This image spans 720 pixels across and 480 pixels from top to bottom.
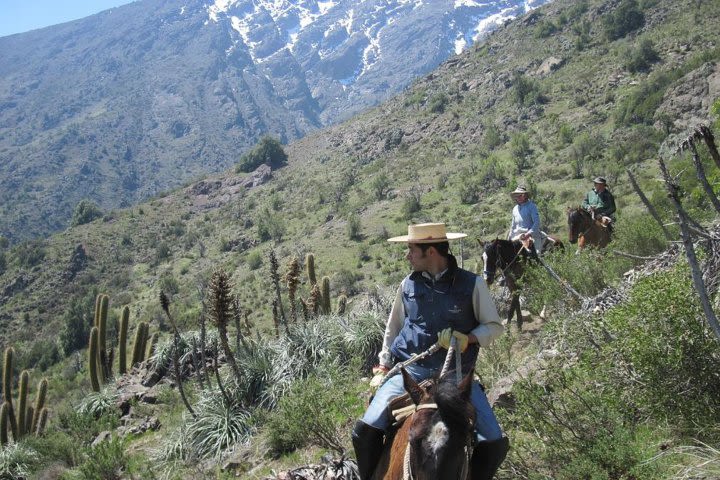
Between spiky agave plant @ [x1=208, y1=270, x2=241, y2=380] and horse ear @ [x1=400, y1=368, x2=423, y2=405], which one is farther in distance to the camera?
spiky agave plant @ [x1=208, y1=270, x2=241, y2=380]

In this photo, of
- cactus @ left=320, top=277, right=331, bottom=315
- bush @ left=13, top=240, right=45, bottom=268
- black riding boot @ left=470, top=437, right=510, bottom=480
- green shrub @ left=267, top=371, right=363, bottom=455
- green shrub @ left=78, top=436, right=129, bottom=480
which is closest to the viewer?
black riding boot @ left=470, top=437, right=510, bottom=480

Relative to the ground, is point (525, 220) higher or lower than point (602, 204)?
higher

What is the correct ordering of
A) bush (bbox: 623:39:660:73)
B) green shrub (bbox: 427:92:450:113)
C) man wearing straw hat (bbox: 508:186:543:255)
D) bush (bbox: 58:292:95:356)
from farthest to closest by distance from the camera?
1. green shrub (bbox: 427:92:450:113)
2. bush (bbox: 623:39:660:73)
3. bush (bbox: 58:292:95:356)
4. man wearing straw hat (bbox: 508:186:543:255)

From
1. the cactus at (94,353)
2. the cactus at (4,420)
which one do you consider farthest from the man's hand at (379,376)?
the cactus at (4,420)

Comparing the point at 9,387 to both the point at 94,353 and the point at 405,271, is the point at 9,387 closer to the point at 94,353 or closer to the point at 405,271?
the point at 94,353

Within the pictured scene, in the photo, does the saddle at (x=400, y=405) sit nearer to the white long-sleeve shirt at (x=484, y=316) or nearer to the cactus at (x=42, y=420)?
the white long-sleeve shirt at (x=484, y=316)

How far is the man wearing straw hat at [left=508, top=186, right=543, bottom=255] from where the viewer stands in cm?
1046

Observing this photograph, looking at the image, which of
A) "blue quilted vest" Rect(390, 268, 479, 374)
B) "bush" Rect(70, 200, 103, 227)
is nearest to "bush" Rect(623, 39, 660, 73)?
"blue quilted vest" Rect(390, 268, 479, 374)

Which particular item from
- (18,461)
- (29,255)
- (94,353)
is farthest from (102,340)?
(29,255)

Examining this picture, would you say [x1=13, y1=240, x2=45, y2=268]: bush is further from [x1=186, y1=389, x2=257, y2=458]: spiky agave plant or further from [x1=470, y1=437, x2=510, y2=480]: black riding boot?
[x1=470, y1=437, x2=510, y2=480]: black riding boot

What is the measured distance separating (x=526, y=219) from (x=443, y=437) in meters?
8.23

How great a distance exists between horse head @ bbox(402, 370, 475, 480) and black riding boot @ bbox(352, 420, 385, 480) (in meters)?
0.81

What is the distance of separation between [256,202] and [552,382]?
64.9 meters

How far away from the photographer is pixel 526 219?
10.7 meters
